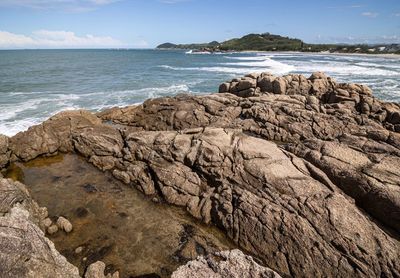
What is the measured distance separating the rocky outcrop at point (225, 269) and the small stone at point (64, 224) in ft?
22.8

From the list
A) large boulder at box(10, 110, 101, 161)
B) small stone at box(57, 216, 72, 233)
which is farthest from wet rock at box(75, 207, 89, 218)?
large boulder at box(10, 110, 101, 161)

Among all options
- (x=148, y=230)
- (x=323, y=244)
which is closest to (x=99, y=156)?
(x=148, y=230)

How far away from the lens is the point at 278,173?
38.6ft

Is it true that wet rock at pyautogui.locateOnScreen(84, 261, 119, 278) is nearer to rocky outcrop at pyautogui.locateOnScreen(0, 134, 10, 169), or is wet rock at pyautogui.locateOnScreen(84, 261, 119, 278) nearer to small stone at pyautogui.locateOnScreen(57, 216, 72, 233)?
small stone at pyautogui.locateOnScreen(57, 216, 72, 233)

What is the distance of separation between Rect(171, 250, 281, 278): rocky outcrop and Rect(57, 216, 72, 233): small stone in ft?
22.8

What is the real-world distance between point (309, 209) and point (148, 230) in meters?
6.12

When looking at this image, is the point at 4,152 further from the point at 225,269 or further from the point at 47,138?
the point at 225,269

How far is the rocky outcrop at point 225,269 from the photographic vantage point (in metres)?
5.88

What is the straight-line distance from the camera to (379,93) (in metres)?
37.2

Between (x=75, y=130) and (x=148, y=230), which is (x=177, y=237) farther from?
(x=75, y=130)

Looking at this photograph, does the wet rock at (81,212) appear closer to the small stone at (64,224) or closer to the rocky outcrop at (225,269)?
the small stone at (64,224)

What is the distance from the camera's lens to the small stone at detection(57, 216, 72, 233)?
11125 mm

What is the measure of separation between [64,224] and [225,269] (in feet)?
25.7

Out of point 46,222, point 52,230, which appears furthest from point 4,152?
point 52,230
